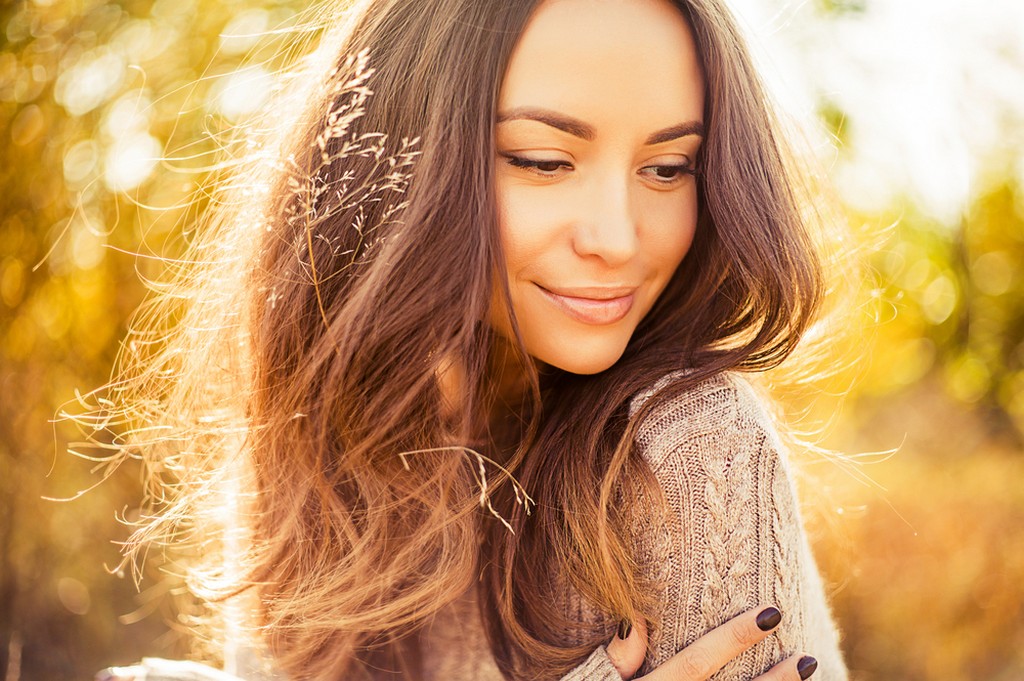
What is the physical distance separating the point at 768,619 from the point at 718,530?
18cm

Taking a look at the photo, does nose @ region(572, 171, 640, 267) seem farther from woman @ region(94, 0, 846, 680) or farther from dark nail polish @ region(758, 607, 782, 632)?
dark nail polish @ region(758, 607, 782, 632)

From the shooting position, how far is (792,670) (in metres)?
1.74

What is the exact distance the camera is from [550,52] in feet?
5.48

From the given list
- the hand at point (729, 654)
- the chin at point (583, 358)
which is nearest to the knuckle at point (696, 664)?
the hand at point (729, 654)

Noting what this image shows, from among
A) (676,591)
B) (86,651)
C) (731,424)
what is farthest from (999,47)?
(86,651)

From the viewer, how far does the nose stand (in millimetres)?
1708

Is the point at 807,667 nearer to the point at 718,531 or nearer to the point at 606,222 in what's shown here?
the point at 718,531

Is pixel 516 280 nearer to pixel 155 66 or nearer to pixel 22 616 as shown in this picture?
pixel 155 66

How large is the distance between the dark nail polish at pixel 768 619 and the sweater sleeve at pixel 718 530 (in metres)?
0.03

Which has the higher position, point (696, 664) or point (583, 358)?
point (583, 358)

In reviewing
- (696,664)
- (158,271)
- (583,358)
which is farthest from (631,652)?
(158,271)

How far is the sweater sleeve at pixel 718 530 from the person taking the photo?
172 cm

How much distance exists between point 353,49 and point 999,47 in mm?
3206

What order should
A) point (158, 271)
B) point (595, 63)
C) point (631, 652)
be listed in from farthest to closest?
1. point (158, 271)
2. point (631, 652)
3. point (595, 63)
